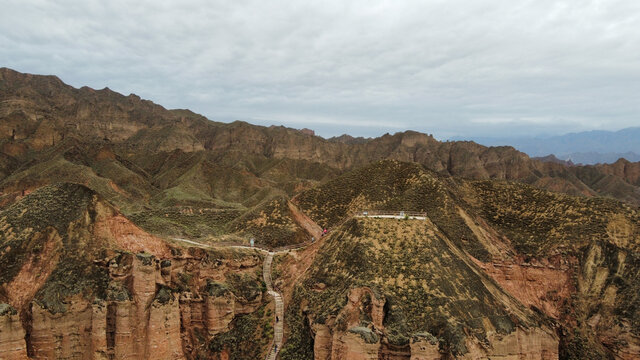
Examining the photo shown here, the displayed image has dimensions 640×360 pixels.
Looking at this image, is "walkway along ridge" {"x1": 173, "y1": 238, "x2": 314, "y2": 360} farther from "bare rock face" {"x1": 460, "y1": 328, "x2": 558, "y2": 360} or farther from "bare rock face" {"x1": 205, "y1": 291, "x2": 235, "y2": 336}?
"bare rock face" {"x1": 460, "y1": 328, "x2": 558, "y2": 360}

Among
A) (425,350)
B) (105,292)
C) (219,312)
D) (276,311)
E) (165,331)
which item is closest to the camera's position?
(425,350)

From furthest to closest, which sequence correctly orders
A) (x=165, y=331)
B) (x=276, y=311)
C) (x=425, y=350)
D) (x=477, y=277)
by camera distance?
(x=477, y=277)
(x=276, y=311)
(x=165, y=331)
(x=425, y=350)

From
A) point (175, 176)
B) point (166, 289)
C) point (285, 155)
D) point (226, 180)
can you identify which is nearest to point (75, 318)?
point (166, 289)

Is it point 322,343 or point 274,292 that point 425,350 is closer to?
point 322,343

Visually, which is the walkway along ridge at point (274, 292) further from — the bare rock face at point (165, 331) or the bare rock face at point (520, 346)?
the bare rock face at point (520, 346)

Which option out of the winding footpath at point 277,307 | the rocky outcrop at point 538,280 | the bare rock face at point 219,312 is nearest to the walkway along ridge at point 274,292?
the winding footpath at point 277,307

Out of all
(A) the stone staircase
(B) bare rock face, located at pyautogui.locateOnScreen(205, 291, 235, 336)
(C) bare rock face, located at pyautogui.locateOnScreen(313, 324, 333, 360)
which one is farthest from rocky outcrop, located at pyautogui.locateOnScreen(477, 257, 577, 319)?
(B) bare rock face, located at pyautogui.locateOnScreen(205, 291, 235, 336)

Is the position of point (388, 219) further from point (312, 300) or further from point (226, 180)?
point (226, 180)

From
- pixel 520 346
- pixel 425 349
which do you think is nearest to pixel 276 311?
pixel 425 349
